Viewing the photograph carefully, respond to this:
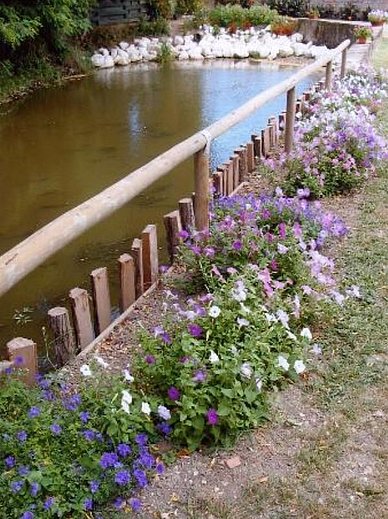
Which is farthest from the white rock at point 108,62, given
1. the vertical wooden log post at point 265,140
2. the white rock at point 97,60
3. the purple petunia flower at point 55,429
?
the purple petunia flower at point 55,429

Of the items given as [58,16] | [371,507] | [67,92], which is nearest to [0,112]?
[67,92]

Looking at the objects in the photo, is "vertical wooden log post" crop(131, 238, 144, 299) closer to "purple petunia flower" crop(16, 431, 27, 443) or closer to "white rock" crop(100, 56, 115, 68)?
"purple petunia flower" crop(16, 431, 27, 443)

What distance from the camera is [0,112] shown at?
33.6 feet

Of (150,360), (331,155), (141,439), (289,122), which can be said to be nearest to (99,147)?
(289,122)

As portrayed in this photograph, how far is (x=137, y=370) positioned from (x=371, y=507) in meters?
1.09

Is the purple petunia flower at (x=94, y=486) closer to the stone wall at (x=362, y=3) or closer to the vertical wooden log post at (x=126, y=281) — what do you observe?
the vertical wooden log post at (x=126, y=281)

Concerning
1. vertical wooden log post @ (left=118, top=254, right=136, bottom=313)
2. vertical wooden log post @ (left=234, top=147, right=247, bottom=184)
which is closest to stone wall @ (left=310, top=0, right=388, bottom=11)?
vertical wooden log post @ (left=234, top=147, right=247, bottom=184)

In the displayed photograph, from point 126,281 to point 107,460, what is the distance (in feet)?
4.93

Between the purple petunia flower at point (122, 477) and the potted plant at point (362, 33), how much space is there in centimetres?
1361

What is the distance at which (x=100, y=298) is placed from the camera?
3.45 m

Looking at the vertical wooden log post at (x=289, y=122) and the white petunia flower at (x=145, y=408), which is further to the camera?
the vertical wooden log post at (x=289, y=122)

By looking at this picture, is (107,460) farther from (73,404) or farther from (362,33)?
(362,33)

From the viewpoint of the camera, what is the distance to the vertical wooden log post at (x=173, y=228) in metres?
4.18

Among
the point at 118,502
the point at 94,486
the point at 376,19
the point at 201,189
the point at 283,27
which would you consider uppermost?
the point at 376,19
